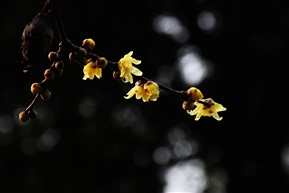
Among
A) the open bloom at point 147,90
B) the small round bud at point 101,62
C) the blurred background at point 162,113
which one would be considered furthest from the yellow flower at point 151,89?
the blurred background at point 162,113

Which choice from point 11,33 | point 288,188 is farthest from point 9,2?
point 288,188

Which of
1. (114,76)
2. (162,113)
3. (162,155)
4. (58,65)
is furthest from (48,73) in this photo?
(162,155)

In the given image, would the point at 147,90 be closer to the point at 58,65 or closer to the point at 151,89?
the point at 151,89

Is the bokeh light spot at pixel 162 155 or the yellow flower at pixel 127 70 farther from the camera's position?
the bokeh light spot at pixel 162 155

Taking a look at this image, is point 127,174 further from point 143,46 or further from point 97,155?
point 143,46

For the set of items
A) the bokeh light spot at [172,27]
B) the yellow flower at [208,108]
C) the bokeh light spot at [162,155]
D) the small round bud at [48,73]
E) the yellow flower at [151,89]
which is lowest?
the small round bud at [48,73]

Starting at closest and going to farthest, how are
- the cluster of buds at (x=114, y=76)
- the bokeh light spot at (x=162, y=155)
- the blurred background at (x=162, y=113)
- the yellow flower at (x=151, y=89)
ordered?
1. the cluster of buds at (x=114, y=76)
2. the yellow flower at (x=151, y=89)
3. the blurred background at (x=162, y=113)
4. the bokeh light spot at (x=162, y=155)

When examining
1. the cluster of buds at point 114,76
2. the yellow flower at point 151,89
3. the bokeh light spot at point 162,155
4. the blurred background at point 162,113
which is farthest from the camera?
the bokeh light spot at point 162,155

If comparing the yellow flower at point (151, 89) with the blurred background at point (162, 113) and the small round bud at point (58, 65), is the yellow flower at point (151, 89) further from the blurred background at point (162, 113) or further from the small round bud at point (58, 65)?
the blurred background at point (162, 113)
